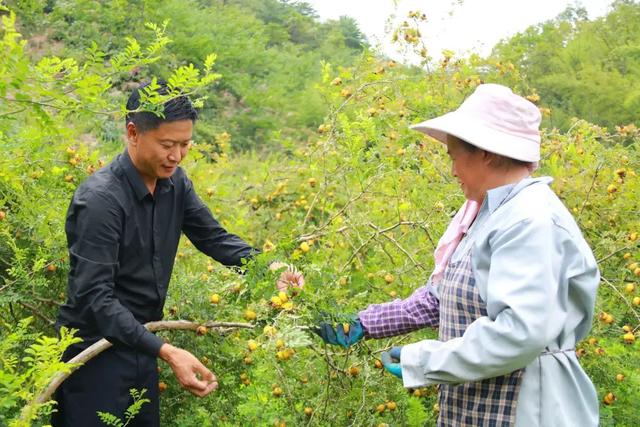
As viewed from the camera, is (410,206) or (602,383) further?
(410,206)

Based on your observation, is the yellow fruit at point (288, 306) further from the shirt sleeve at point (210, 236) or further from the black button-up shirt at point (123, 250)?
the shirt sleeve at point (210, 236)

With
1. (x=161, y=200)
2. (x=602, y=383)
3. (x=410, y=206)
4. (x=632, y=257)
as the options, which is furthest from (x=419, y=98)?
(x=161, y=200)

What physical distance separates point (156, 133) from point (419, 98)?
246cm

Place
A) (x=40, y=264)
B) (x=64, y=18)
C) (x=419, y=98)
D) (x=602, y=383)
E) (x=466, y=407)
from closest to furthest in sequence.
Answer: (x=466, y=407) → (x=40, y=264) → (x=602, y=383) → (x=419, y=98) → (x=64, y=18)

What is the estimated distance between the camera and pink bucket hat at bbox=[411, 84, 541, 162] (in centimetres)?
204

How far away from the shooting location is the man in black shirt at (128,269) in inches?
93.7

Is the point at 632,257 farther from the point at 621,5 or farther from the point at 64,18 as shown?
the point at 621,5

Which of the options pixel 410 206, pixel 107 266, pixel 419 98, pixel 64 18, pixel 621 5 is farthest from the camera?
pixel 621 5

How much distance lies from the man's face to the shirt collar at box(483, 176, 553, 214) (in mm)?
1005

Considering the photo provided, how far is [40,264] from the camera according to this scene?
2.63 m

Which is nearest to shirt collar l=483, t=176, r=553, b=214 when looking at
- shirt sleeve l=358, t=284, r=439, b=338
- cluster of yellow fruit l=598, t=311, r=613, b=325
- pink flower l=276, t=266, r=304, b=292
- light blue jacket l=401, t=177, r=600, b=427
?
light blue jacket l=401, t=177, r=600, b=427

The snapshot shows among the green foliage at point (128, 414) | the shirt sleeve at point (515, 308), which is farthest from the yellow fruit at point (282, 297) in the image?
the shirt sleeve at point (515, 308)

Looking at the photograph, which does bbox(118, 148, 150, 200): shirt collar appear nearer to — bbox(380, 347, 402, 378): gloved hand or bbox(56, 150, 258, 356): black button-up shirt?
bbox(56, 150, 258, 356): black button-up shirt

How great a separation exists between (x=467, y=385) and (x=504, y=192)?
1.66 feet
